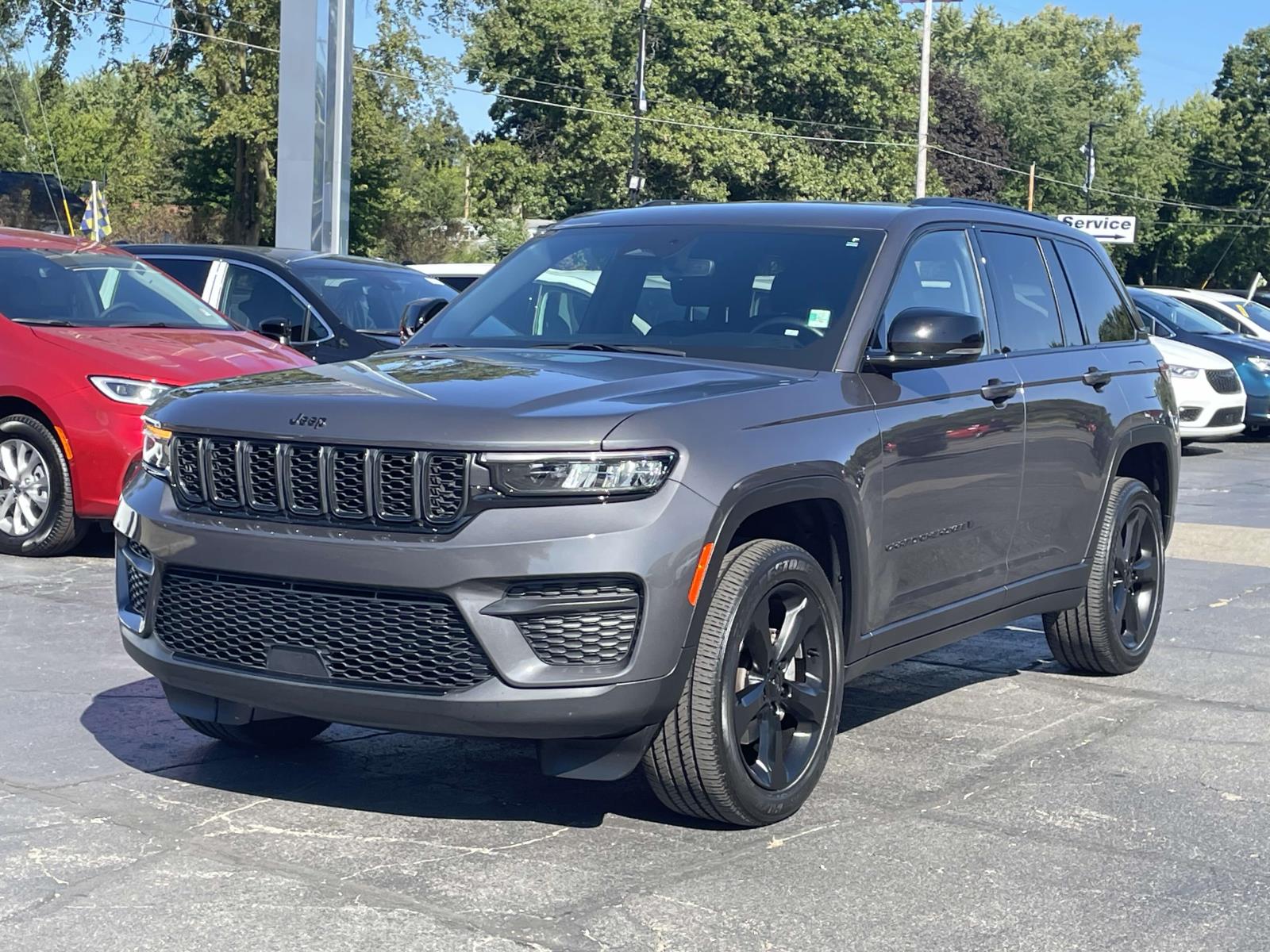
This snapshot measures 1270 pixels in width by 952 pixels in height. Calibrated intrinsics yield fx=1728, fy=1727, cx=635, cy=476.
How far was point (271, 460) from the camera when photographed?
4523 mm

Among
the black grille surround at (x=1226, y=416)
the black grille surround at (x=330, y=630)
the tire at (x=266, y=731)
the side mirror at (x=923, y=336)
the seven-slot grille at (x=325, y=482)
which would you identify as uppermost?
the side mirror at (x=923, y=336)

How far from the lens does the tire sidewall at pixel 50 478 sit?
9.07 meters

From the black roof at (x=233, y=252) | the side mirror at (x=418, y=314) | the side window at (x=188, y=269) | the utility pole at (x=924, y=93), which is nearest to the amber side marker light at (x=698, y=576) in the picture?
the side mirror at (x=418, y=314)

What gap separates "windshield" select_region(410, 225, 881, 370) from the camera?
545 cm

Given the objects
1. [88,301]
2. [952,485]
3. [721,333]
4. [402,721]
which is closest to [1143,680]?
[952,485]

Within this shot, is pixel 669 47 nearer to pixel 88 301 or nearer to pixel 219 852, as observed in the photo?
pixel 88 301

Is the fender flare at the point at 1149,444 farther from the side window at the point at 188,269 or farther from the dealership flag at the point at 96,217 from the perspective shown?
the dealership flag at the point at 96,217

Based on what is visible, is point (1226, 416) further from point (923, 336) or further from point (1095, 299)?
point (923, 336)

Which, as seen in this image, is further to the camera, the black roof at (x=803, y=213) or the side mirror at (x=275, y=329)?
the side mirror at (x=275, y=329)

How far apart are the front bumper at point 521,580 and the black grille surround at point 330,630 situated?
36 millimetres

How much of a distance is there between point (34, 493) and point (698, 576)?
589 cm

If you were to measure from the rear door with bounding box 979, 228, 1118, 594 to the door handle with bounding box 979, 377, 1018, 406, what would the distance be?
0.12 meters

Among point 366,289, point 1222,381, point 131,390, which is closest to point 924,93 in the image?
point 1222,381

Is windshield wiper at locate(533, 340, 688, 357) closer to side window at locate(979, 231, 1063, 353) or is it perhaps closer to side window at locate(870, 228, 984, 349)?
side window at locate(870, 228, 984, 349)
